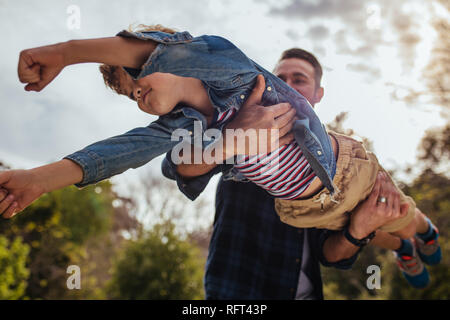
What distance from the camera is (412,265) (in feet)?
9.70

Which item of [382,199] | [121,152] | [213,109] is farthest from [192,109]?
[382,199]

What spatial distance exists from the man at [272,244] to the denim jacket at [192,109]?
0.58m

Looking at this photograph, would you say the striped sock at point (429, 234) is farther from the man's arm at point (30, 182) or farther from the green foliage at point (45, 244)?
the green foliage at point (45, 244)

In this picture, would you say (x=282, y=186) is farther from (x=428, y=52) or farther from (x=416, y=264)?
(x=428, y=52)

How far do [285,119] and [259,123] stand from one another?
0.18m

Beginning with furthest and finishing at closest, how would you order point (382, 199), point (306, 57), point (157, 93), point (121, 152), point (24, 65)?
point (306, 57)
point (382, 199)
point (157, 93)
point (121, 152)
point (24, 65)

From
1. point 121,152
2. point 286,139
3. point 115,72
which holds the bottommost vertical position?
point 121,152

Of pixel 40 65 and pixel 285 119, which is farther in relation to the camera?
pixel 285 119

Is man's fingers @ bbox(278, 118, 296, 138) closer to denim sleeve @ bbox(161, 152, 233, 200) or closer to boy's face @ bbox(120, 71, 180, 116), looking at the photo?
denim sleeve @ bbox(161, 152, 233, 200)

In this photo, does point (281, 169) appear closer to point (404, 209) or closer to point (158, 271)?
point (404, 209)

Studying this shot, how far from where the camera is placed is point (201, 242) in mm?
15148

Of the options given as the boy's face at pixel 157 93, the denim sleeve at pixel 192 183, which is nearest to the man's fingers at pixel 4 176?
the boy's face at pixel 157 93

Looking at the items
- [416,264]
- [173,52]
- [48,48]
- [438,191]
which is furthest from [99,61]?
[438,191]

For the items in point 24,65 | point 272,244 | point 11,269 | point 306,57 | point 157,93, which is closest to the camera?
point 24,65
